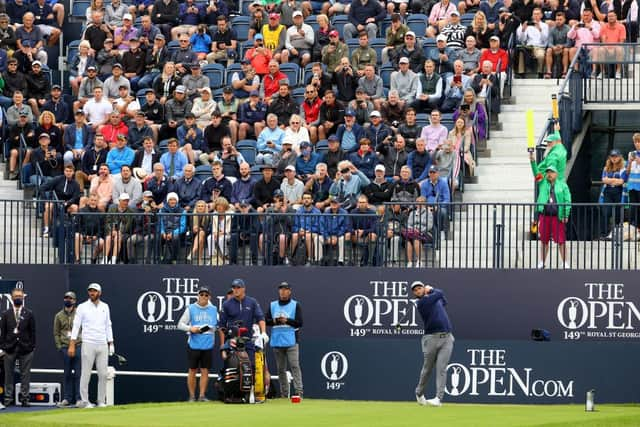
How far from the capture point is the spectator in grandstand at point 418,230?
91.7 feet

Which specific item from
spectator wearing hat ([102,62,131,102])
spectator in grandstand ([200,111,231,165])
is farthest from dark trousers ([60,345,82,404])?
spectator wearing hat ([102,62,131,102])

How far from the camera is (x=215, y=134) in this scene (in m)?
31.6

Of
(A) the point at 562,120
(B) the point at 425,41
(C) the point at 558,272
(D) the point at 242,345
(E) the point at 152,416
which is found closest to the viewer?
(E) the point at 152,416

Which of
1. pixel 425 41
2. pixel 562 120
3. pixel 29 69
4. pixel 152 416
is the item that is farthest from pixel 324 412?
pixel 29 69

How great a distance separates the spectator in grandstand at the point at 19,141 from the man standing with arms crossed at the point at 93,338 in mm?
5421

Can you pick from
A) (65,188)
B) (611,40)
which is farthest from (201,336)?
(611,40)

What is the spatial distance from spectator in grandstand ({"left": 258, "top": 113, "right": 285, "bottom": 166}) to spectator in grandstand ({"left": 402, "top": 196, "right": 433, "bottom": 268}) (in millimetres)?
3900

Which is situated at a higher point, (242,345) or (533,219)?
(533,219)

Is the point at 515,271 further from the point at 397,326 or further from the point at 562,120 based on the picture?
the point at 562,120

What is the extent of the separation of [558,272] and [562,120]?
406 centimetres

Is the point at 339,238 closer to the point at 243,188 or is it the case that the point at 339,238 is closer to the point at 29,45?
the point at 243,188

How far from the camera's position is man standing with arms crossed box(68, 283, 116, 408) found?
89.9 feet

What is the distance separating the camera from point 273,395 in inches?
1072

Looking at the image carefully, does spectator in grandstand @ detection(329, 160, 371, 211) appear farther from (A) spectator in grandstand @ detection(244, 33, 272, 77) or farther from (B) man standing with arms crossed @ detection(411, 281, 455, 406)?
(A) spectator in grandstand @ detection(244, 33, 272, 77)
